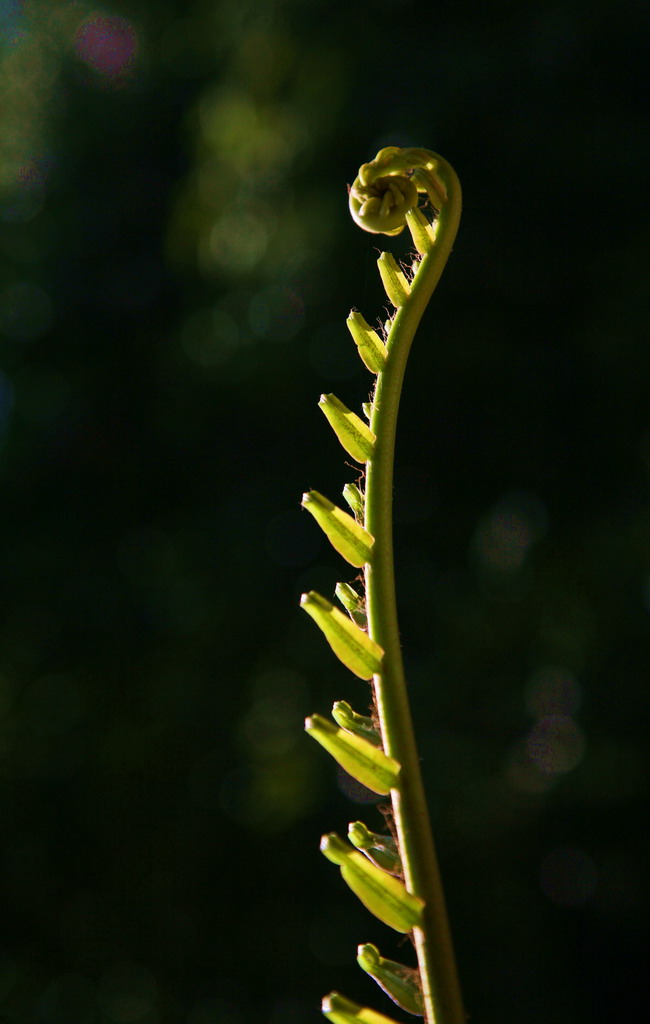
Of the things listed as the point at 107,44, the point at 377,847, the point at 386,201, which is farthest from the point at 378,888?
the point at 107,44

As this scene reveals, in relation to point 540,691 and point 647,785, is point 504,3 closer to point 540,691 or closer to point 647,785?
point 540,691

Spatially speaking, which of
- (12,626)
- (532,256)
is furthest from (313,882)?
(532,256)

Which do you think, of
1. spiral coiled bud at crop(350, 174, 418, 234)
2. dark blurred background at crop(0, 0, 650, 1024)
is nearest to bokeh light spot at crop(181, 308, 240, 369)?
dark blurred background at crop(0, 0, 650, 1024)

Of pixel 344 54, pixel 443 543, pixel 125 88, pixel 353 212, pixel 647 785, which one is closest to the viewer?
pixel 353 212

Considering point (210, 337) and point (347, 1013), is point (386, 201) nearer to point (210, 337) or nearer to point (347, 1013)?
point (347, 1013)

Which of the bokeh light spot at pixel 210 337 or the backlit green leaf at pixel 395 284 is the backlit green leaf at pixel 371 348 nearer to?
the backlit green leaf at pixel 395 284

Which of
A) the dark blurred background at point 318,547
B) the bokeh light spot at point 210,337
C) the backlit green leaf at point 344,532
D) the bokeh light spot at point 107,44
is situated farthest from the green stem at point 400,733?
the bokeh light spot at point 107,44

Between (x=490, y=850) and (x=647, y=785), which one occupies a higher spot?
(x=647, y=785)
